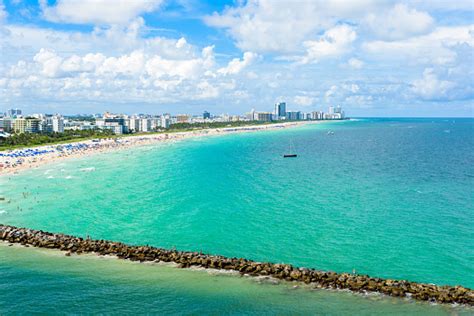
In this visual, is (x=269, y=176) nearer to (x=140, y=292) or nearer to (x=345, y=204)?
(x=345, y=204)

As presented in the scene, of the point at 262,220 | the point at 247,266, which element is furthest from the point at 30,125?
the point at 247,266

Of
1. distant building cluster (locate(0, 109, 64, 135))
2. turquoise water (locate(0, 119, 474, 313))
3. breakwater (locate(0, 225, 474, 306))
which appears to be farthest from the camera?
distant building cluster (locate(0, 109, 64, 135))

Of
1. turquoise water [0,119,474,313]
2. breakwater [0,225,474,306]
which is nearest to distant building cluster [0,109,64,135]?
turquoise water [0,119,474,313]

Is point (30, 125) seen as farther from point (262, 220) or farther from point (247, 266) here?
point (247, 266)

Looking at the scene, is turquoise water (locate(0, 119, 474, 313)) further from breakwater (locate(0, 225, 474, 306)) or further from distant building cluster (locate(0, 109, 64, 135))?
distant building cluster (locate(0, 109, 64, 135))

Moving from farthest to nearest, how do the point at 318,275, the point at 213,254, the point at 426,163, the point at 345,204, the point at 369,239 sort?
the point at 426,163
the point at 345,204
the point at 369,239
the point at 213,254
the point at 318,275

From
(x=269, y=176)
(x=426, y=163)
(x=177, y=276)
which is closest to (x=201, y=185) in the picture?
(x=269, y=176)
